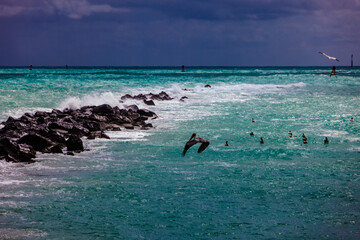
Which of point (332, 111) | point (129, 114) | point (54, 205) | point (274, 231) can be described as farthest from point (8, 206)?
point (332, 111)

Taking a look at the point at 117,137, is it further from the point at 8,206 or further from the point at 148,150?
the point at 8,206

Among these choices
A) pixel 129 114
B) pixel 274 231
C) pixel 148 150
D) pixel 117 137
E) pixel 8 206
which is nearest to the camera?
pixel 274 231

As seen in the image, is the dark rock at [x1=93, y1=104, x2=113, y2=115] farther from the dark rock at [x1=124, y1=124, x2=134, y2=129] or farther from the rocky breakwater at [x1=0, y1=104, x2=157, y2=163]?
the dark rock at [x1=124, y1=124, x2=134, y2=129]

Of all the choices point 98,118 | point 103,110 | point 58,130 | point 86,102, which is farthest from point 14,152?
point 86,102

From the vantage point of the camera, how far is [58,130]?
46.9 ft

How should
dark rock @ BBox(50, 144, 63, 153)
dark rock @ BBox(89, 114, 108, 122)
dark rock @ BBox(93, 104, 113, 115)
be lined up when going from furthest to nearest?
1. dark rock @ BBox(93, 104, 113, 115)
2. dark rock @ BBox(89, 114, 108, 122)
3. dark rock @ BBox(50, 144, 63, 153)

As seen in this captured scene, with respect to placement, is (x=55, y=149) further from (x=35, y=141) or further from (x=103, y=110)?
(x=103, y=110)

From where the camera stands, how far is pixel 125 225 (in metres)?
6.64

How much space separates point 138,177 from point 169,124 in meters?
8.71

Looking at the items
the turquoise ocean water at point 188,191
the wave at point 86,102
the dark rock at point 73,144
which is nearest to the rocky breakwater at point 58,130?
the dark rock at point 73,144

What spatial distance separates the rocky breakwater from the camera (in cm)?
1084

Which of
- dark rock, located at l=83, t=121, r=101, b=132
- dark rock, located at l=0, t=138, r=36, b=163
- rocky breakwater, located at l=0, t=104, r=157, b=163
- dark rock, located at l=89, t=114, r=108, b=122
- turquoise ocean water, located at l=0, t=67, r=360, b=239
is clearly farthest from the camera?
dark rock, located at l=89, t=114, r=108, b=122

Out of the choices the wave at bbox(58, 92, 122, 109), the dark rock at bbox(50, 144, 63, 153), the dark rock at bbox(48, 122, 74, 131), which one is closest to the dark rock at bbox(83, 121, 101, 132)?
the dark rock at bbox(48, 122, 74, 131)

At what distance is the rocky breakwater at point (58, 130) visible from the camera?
10.8 meters
